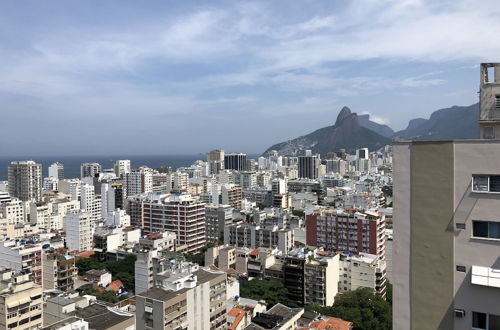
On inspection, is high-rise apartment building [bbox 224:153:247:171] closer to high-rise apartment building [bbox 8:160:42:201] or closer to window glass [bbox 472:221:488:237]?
high-rise apartment building [bbox 8:160:42:201]

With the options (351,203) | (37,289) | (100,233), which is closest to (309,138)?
(351,203)

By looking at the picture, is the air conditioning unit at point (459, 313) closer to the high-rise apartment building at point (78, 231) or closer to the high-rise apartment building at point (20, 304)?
the high-rise apartment building at point (20, 304)

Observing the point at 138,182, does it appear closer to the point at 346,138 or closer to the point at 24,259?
the point at 24,259

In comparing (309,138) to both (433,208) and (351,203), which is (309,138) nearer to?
(351,203)

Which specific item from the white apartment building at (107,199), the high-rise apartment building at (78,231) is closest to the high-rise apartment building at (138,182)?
the white apartment building at (107,199)

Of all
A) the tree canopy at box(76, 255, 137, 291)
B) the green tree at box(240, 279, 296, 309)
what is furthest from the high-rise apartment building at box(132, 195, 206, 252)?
the green tree at box(240, 279, 296, 309)

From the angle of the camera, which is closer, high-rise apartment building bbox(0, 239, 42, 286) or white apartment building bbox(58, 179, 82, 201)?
high-rise apartment building bbox(0, 239, 42, 286)
